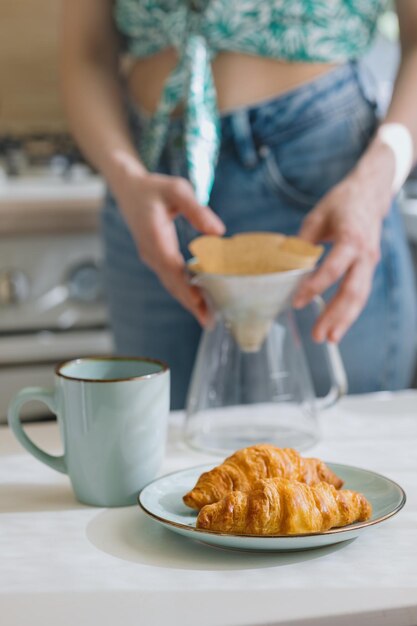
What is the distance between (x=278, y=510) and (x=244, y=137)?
67 cm

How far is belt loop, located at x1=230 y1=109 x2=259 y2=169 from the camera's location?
117 centimetres

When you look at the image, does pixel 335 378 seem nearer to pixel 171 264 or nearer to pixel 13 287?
pixel 171 264

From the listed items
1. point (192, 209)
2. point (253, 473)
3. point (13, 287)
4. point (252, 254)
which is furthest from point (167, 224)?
point (13, 287)

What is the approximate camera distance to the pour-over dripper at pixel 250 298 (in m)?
0.79

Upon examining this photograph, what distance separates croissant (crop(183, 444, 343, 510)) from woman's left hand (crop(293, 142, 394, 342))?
A: 246mm

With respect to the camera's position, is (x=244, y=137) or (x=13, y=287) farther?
(x=13, y=287)

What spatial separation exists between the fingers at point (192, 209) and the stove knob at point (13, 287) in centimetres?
80

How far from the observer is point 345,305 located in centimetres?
94

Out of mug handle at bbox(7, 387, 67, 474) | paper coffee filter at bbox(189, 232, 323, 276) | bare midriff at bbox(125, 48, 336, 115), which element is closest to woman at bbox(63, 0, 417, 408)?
bare midriff at bbox(125, 48, 336, 115)

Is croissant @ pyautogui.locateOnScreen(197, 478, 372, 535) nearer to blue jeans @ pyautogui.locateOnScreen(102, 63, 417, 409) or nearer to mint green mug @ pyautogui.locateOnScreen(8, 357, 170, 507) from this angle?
mint green mug @ pyautogui.locateOnScreen(8, 357, 170, 507)

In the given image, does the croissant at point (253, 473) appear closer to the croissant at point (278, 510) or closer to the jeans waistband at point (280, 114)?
the croissant at point (278, 510)

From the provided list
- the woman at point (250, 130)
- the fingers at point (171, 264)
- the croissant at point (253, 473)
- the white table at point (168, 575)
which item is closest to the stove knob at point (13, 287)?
the woman at point (250, 130)

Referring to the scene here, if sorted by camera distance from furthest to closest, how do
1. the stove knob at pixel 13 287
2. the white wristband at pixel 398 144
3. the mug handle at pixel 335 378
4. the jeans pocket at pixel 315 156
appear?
1. the stove knob at pixel 13 287
2. the jeans pocket at pixel 315 156
3. the white wristband at pixel 398 144
4. the mug handle at pixel 335 378

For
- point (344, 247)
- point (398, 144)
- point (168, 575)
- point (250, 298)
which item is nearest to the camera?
point (168, 575)
